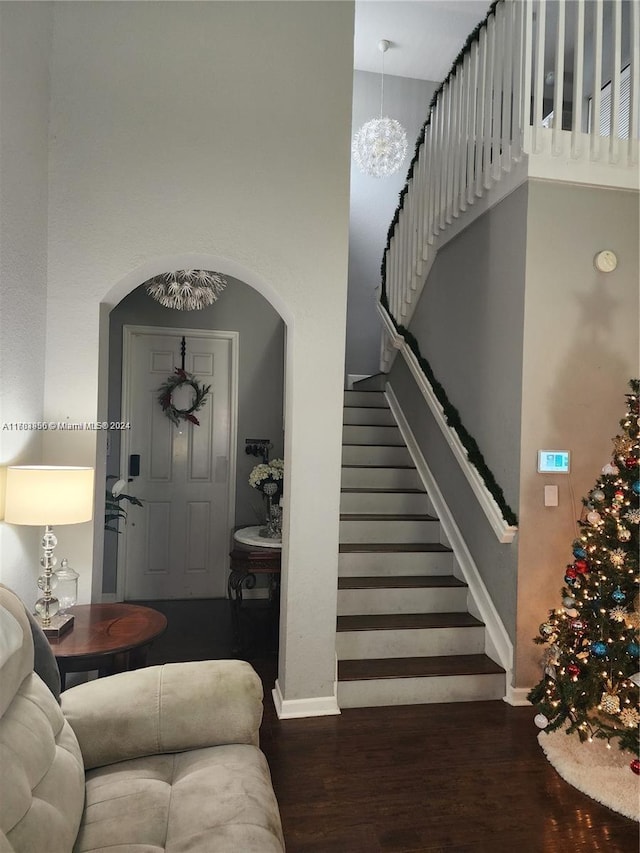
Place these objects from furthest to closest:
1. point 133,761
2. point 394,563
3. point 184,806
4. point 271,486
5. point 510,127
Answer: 1. point 271,486
2. point 394,563
3. point 510,127
4. point 133,761
5. point 184,806

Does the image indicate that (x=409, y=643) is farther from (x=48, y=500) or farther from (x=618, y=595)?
(x=48, y=500)

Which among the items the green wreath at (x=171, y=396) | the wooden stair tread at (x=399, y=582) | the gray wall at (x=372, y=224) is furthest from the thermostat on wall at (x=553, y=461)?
the gray wall at (x=372, y=224)

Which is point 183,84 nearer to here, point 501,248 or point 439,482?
point 501,248

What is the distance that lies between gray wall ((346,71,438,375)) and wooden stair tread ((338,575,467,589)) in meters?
2.97

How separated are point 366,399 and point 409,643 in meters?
2.67

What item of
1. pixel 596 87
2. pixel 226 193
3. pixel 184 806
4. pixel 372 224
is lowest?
pixel 184 806

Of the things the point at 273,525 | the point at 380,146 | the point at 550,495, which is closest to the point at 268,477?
the point at 273,525

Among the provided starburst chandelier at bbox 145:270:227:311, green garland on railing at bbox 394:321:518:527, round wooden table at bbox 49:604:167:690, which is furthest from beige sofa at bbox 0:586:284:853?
starburst chandelier at bbox 145:270:227:311

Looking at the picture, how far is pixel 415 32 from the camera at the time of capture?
18.2 ft

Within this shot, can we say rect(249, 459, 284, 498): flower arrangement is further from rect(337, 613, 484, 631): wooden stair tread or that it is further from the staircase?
rect(337, 613, 484, 631): wooden stair tread

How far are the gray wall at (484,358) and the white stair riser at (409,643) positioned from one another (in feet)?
0.88

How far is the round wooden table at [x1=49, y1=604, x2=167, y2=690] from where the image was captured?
2.17 metres

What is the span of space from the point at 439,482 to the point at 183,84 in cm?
300

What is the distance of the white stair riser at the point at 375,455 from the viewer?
4.90m
